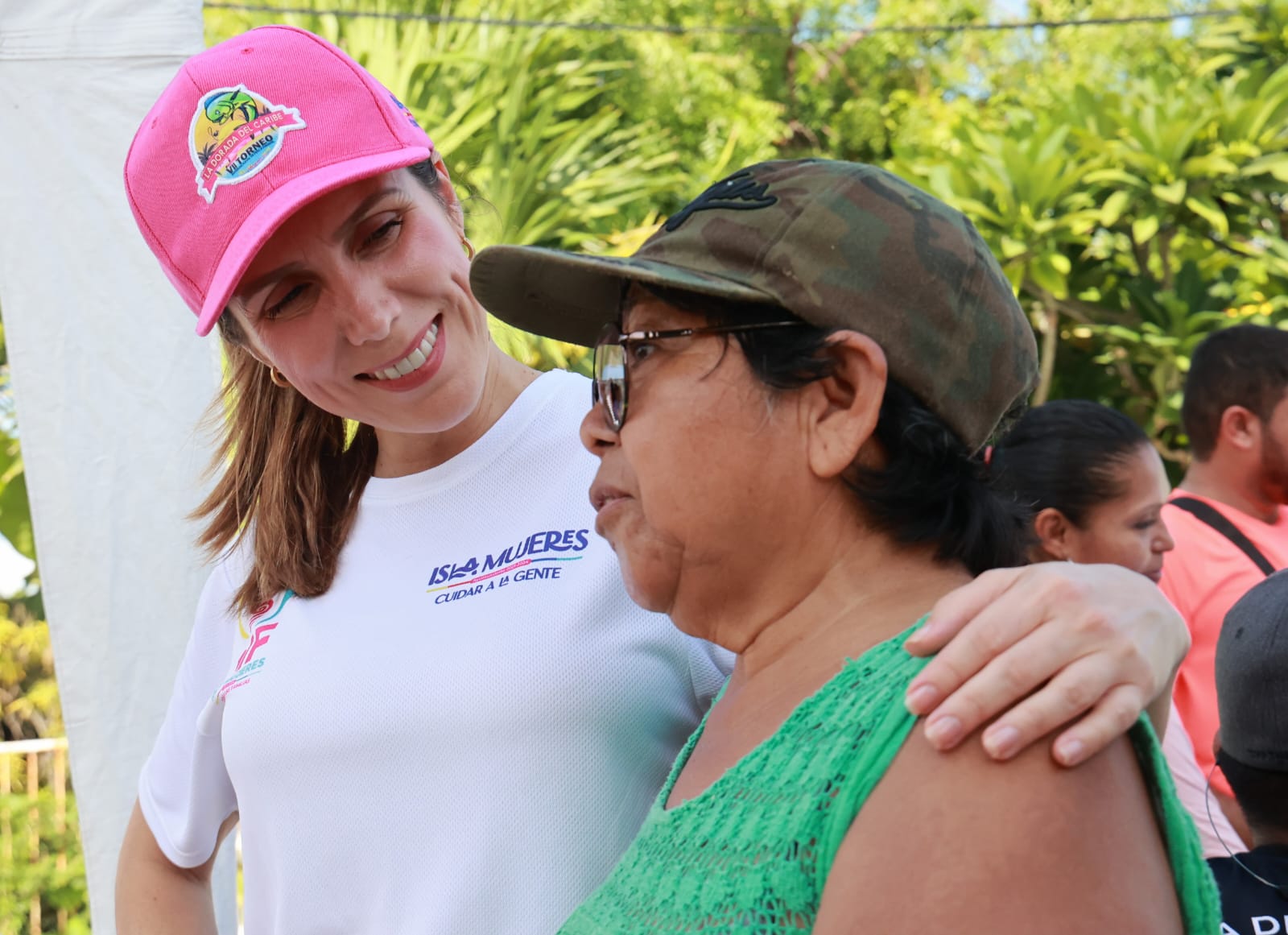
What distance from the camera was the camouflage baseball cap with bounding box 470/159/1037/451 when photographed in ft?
3.94

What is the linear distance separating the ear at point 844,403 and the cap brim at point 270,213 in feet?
2.43

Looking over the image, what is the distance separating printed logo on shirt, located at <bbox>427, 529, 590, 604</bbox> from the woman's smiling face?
0.20 metres

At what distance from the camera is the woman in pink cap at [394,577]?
1.62m

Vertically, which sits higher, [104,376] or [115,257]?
[115,257]

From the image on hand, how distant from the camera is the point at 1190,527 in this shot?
3674 mm

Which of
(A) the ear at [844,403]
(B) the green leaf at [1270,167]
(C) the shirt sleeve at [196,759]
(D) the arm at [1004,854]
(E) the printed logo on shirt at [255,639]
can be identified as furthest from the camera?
(B) the green leaf at [1270,167]

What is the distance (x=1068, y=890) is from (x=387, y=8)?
27.1ft

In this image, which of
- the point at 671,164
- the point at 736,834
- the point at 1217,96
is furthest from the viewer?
the point at 671,164

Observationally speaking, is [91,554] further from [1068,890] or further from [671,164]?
[671,164]

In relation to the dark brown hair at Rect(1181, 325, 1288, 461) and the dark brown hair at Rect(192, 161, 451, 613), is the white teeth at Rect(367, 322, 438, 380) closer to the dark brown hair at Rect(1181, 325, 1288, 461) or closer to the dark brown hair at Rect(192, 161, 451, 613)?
the dark brown hair at Rect(192, 161, 451, 613)

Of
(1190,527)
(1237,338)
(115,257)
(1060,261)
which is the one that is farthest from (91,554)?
(1060,261)

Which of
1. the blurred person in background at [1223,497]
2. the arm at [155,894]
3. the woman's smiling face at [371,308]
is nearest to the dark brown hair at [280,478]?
the woman's smiling face at [371,308]

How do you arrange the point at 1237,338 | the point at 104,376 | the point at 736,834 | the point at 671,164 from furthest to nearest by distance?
1. the point at 671,164
2. the point at 1237,338
3. the point at 104,376
4. the point at 736,834

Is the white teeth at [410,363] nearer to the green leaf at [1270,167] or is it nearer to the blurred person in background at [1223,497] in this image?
the blurred person in background at [1223,497]
